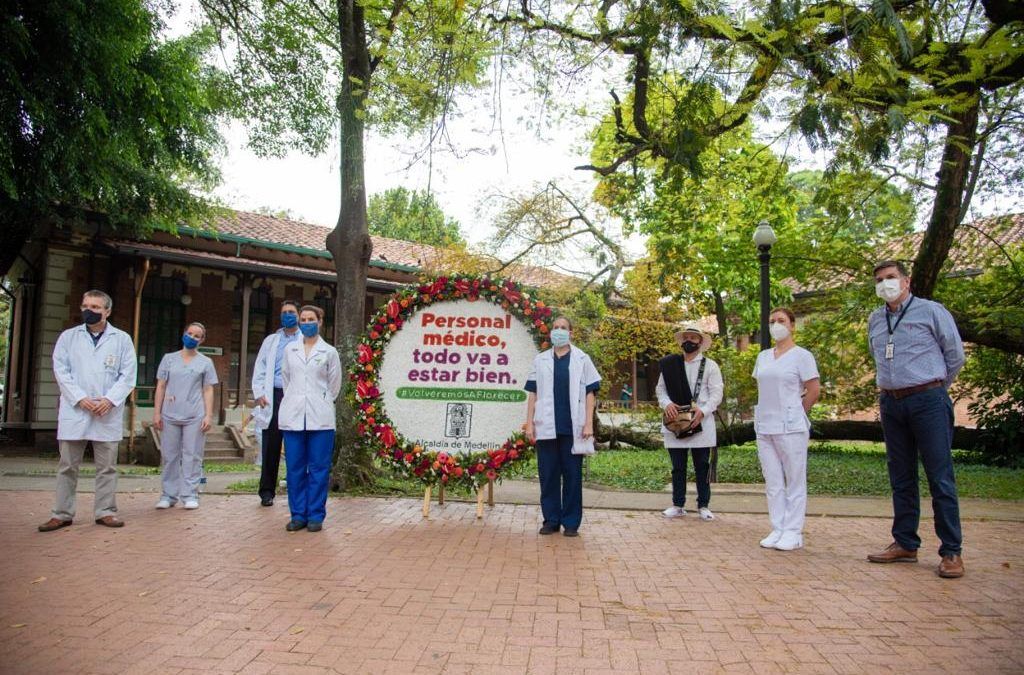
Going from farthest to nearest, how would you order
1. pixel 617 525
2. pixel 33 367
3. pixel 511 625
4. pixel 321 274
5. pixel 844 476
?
pixel 321 274
pixel 33 367
pixel 844 476
pixel 617 525
pixel 511 625

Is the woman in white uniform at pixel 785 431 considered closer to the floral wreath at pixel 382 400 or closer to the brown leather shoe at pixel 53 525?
the floral wreath at pixel 382 400

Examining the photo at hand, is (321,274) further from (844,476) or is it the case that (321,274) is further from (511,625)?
(511,625)

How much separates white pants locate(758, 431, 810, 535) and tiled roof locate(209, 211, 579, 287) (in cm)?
1153

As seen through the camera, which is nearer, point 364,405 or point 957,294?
point 364,405

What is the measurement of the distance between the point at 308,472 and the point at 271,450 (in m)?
1.39

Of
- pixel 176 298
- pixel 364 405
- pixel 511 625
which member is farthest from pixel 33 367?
pixel 511 625

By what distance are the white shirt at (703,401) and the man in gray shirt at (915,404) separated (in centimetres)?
199

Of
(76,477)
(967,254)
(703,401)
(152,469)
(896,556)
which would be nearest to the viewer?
(896,556)

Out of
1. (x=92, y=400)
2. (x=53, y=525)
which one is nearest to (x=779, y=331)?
(x=92, y=400)

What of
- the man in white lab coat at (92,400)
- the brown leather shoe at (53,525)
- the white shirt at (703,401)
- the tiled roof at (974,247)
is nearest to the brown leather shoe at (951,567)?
the white shirt at (703,401)

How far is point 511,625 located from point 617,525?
3356 mm

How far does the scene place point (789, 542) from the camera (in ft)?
19.5

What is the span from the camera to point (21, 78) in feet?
32.3

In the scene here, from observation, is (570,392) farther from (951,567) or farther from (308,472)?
(951,567)
